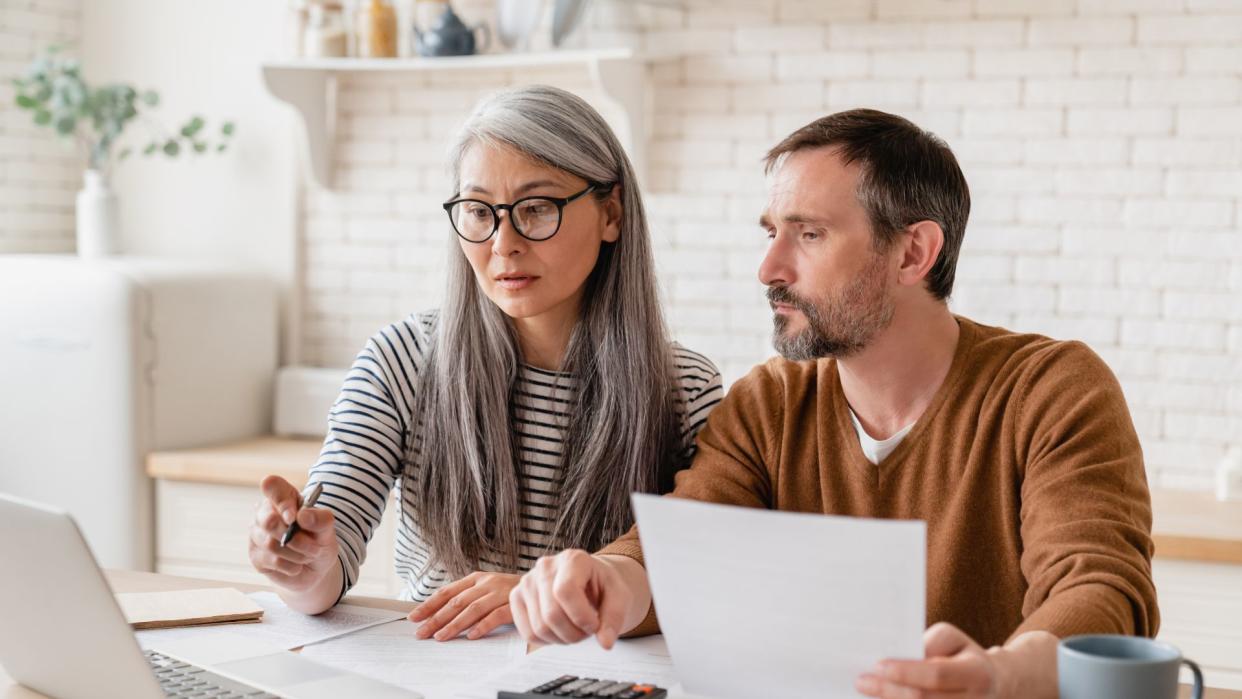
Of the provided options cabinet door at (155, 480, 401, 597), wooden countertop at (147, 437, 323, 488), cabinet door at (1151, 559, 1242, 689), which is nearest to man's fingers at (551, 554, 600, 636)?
cabinet door at (1151, 559, 1242, 689)

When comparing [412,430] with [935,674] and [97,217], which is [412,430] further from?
[97,217]

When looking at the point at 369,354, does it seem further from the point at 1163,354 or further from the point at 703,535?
the point at 1163,354

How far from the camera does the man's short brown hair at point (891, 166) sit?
5.69ft

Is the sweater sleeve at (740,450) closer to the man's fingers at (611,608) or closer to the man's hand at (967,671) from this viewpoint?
the man's fingers at (611,608)

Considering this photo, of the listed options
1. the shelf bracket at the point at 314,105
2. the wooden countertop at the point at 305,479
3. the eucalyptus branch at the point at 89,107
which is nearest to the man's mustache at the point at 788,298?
the wooden countertop at the point at 305,479

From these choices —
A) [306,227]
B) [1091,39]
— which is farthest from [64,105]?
[1091,39]

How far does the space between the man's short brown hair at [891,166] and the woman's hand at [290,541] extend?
76 centimetres

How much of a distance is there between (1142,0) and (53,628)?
104 inches

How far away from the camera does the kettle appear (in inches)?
134

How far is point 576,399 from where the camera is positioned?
203 cm

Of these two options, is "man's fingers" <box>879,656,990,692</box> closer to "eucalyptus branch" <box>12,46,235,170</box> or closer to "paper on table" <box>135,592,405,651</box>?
"paper on table" <box>135,592,405,651</box>

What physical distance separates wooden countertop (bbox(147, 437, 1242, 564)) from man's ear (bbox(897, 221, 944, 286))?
3.87 feet

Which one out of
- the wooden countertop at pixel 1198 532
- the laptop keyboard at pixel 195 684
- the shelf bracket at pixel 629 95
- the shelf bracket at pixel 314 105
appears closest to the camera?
the laptop keyboard at pixel 195 684

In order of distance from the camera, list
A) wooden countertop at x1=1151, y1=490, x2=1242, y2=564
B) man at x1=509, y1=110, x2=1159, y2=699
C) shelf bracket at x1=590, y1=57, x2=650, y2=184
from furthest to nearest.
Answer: shelf bracket at x1=590, y1=57, x2=650, y2=184, wooden countertop at x1=1151, y1=490, x2=1242, y2=564, man at x1=509, y1=110, x2=1159, y2=699
